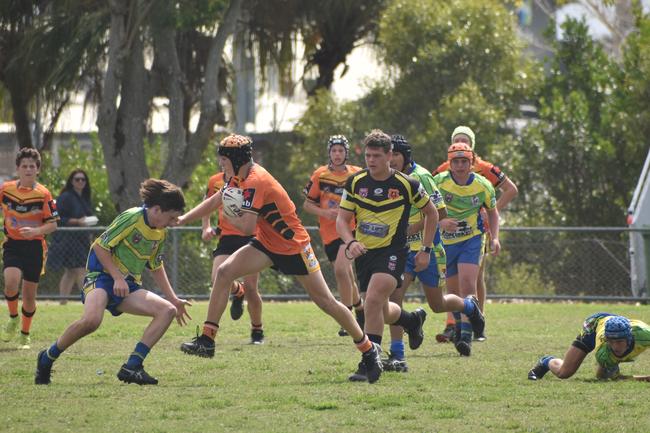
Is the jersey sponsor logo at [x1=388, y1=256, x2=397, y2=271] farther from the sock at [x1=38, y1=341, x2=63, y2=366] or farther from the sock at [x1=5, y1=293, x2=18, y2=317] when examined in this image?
the sock at [x1=5, y1=293, x2=18, y2=317]

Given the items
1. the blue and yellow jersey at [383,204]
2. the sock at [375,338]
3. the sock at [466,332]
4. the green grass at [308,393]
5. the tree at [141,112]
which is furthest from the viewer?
the tree at [141,112]

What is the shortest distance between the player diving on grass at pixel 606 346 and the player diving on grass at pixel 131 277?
298 centimetres

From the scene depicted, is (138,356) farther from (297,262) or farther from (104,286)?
(297,262)

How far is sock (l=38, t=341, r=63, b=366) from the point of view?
10164 millimetres

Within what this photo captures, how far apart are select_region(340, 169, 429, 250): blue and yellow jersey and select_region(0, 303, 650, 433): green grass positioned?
115cm

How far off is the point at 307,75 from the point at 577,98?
6.44 m

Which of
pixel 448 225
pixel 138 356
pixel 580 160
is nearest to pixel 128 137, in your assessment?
pixel 580 160

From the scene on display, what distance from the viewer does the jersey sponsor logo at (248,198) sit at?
10258 millimetres

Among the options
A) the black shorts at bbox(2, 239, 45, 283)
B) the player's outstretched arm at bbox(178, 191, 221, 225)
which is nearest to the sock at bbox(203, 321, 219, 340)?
the player's outstretched arm at bbox(178, 191, 221, 225)

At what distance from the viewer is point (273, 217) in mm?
10586

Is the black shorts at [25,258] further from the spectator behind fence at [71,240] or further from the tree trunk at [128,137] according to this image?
the tree trunk at [128,137]

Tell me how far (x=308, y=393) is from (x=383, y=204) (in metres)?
1.73

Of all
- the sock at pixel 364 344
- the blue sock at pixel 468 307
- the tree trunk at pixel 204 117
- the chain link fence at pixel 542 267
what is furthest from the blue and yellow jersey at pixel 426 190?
the tree trunk at pixel 204 117

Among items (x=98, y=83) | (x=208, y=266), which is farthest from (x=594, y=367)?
(x=98, y=83)
